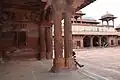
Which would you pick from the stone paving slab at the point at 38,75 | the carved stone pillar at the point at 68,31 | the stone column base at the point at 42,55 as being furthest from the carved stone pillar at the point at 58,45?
the stone column base at the point at 42,55

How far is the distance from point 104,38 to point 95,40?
8.56 ft

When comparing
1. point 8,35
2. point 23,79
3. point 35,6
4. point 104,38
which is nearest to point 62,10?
point 23,79

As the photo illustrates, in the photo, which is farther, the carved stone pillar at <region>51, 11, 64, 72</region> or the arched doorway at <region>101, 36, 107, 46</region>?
the arched doorway at <region>101, 36, 107, 46</region>

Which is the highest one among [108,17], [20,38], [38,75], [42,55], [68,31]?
[108,17]

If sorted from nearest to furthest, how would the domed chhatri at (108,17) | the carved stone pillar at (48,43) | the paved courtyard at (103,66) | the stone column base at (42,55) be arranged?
the paved courtyard at (103,66) → the stone column base at (42,55) → the carved stone pillar at (48,43) → the domed chhatri at (108,17)

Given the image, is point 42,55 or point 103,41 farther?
point 103,41

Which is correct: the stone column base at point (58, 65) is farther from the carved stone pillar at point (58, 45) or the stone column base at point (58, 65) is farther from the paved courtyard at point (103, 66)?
the paved courtyard at point (103, 66)

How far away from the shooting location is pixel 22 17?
1373cm

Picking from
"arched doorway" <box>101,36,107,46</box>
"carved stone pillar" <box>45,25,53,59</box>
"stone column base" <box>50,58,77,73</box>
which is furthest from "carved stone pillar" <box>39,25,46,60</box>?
"arched doorway" <box>101,36,107,46</box>

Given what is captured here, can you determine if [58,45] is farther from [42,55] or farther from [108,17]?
[108,17]

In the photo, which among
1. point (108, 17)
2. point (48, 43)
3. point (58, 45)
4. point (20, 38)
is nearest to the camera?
point (58, 45)

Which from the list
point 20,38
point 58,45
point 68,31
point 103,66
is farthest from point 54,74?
point 20,38

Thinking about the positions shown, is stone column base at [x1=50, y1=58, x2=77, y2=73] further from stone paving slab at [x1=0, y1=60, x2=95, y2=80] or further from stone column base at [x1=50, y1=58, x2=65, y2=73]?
stone paving slab at [x1=0, y1=60, x2=95, y2=80]

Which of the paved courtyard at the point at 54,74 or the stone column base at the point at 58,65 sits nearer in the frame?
the paved courtyard at the point at 54,74
